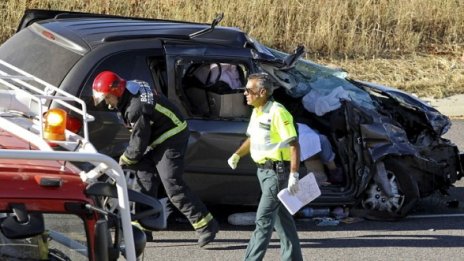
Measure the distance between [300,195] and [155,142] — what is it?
51.7 inches

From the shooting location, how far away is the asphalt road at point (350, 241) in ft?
27.1

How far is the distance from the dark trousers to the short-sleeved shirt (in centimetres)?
13

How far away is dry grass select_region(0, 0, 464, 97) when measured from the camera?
639 inches

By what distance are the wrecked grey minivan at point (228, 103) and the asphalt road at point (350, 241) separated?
0.24 m

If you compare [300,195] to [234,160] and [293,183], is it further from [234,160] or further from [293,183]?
[234,160]

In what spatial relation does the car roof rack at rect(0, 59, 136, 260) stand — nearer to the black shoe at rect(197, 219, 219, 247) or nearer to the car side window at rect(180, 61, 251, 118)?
the black shoe at rect(197, 219, 219, 247)

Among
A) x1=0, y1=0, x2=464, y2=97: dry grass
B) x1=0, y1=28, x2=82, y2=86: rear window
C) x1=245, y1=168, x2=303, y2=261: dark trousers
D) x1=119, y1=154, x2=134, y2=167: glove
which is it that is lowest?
x1=0, y1=0, x2=464, y2=97: dry grass

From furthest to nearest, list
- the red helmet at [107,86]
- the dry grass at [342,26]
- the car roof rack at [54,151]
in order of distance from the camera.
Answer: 1. the dry grass at [342,26]
2. the red helmet at [107,86]
3. the car roof rack at [54,151]

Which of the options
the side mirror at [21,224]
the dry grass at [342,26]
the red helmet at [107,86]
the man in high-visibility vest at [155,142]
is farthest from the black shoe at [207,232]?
the dry grass at [342,26]

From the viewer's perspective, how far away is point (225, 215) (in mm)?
9305

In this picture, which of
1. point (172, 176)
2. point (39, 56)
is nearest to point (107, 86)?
point (172, 176)

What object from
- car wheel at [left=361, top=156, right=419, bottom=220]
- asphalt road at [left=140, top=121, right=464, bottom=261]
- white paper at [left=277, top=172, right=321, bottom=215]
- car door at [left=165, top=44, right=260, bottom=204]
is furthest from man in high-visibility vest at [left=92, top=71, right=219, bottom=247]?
car wheel at [left=361, top=156, right=419, bottom=220]

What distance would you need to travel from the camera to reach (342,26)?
17000 mm

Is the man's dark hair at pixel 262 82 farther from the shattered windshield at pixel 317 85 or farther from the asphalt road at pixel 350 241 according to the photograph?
the asphalt road at pixel 350 241
